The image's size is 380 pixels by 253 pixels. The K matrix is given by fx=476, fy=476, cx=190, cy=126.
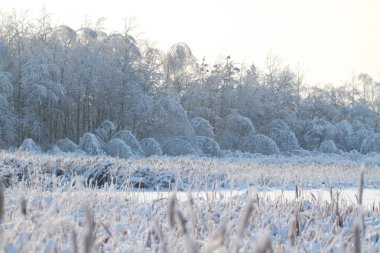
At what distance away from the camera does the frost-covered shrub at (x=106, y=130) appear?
1179 inches

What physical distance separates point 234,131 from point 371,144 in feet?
44.8

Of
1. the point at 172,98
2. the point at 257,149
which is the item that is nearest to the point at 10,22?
A: the point at 172,98

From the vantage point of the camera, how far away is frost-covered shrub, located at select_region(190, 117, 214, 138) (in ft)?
113

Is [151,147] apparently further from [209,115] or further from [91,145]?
[209,115]

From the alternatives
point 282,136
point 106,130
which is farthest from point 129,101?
point 282,136

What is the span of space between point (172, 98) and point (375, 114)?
101 ft

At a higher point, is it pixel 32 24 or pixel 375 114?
pixel 32 24

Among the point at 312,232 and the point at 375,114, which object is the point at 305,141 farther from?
the point at 312,232

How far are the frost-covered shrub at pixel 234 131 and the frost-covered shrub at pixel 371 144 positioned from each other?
11.8 meters

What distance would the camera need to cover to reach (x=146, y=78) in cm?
3306

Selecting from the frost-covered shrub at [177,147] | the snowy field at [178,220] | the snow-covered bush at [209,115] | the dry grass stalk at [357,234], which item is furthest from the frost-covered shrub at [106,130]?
the dry grass stalk at [357,234]

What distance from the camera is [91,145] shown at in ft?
87.8

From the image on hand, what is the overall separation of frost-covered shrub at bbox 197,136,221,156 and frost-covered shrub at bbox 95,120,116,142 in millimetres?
6215

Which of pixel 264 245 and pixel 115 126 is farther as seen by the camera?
pixel 115 126
